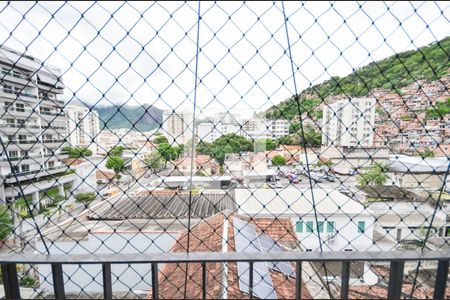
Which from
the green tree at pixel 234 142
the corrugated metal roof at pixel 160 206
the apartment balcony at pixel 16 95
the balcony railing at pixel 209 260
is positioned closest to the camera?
the balcony railing at pixel 209 260

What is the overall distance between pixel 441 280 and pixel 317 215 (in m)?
0.44

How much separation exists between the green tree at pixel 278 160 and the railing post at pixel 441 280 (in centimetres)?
62

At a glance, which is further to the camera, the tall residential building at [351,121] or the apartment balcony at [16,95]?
the tall residential building at [351,121]

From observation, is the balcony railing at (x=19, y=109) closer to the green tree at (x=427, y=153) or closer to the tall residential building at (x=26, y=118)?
the tall residential building at (x=26, y=118)

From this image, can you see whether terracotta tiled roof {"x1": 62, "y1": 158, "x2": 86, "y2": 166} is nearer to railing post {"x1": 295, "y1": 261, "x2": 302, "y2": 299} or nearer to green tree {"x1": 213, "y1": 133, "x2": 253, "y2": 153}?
green tree {"x1": 213, "y1": 133, "x2": 253, "y2": 153}

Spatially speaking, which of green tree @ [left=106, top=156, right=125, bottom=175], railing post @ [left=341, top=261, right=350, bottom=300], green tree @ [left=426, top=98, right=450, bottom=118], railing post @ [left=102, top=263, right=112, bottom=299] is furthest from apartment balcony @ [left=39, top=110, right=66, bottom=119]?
green tree @ [left=426, top=98, right=450, bottom=118]

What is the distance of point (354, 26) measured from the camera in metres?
0.90

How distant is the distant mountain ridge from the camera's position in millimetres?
867

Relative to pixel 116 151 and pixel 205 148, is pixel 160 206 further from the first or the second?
pixel 205 148

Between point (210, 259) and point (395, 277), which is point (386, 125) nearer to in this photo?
point (395, 277)

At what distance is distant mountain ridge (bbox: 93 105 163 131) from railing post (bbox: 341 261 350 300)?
31.4 inches

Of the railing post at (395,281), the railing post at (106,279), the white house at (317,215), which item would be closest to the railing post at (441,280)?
the railing post at (395,281)

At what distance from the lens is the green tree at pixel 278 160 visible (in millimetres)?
1081

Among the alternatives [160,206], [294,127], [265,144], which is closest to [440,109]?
[294,127]
